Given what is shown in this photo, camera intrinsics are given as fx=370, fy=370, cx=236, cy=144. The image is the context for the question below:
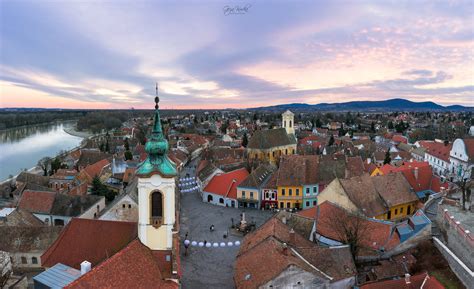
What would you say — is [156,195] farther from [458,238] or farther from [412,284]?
[458,238]

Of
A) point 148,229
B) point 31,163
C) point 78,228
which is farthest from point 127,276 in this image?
point 31,163

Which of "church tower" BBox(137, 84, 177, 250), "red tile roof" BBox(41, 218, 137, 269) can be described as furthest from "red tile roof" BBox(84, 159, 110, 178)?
"church tower" BBox(137, 84, 177, 250)

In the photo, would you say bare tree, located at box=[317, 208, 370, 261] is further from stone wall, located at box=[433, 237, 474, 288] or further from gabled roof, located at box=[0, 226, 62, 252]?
gabled roof, located at box=[0, 226, 62, 252]

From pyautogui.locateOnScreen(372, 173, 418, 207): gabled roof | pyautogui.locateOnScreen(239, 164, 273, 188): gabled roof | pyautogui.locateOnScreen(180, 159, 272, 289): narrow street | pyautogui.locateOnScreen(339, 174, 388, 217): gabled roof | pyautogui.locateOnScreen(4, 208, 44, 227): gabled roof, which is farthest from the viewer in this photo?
pyautogui.locateOnScreen(239, 164, 273, 188): gabled roof

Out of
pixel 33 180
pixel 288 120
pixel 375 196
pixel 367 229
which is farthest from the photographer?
pixel 288 120

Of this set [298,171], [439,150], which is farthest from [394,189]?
[439,150]

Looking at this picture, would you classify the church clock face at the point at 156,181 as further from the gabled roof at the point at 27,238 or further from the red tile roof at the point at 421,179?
the red tile roof at the point at 421,179

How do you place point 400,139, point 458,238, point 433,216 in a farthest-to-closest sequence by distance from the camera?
point 400,139 → point 433,216 → point 458,238
